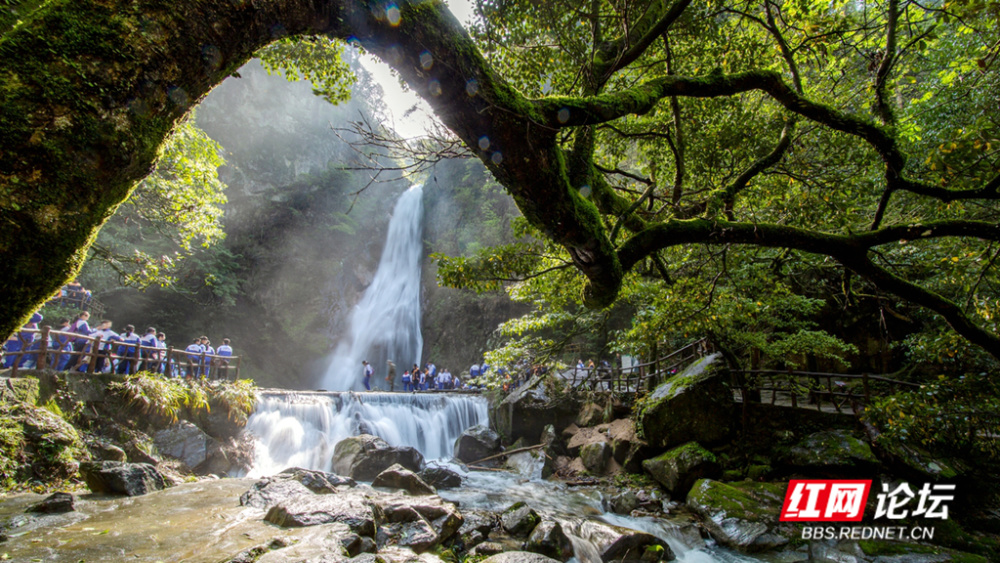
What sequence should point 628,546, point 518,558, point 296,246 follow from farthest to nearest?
point 296,246 → point 628,546 → point 518,558

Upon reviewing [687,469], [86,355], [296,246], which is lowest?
[687,469]

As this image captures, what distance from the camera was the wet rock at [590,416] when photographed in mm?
11914

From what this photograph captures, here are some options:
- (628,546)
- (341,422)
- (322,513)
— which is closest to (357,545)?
(322,513)

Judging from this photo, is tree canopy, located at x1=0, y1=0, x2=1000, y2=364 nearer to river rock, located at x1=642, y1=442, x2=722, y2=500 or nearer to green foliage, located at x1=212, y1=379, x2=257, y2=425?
river rock, located at x1=642, y1=442, x2=722, y2=500

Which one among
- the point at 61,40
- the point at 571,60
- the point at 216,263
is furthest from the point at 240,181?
the point at 61,40

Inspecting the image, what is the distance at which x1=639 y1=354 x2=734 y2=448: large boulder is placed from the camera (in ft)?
26.6

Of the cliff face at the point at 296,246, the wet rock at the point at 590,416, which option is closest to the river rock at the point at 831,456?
the wet rock at the point at 590,416

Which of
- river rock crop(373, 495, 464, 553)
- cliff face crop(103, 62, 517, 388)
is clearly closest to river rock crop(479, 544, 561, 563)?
river rock crop(373, 495, 464, 553)

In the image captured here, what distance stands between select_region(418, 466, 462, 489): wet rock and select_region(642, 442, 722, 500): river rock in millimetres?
4483

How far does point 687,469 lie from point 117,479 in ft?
30.3

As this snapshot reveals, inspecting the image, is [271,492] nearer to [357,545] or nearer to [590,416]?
[357,545]

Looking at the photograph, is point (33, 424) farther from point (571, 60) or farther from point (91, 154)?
point (571, 60)

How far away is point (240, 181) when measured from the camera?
25719 mm

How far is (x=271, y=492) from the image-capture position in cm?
559
